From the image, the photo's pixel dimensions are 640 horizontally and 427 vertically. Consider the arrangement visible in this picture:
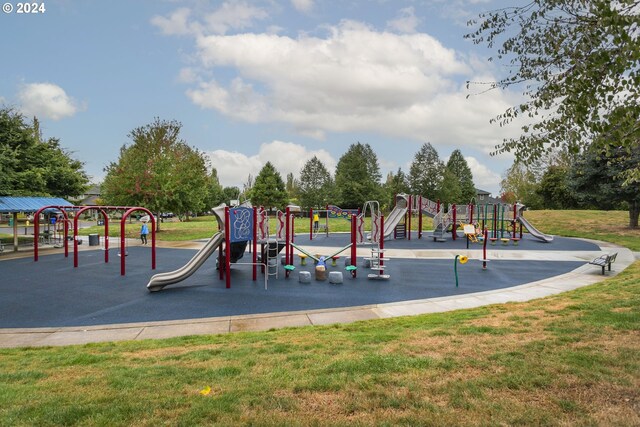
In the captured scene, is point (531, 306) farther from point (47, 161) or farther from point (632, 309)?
point (47, 161)

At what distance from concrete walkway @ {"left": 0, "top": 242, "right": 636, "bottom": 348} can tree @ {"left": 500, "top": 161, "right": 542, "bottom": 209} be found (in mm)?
62877

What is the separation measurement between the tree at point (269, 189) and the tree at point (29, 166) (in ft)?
151

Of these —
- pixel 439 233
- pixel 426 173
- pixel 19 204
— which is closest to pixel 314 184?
pixel 426 173

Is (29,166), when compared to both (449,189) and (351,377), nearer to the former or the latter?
(351,377)

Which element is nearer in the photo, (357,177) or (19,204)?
(19,204)

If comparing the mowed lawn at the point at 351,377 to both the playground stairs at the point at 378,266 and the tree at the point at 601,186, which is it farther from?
the tree at the point at 601,186

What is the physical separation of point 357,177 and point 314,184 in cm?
1004

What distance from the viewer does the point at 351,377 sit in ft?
15.4

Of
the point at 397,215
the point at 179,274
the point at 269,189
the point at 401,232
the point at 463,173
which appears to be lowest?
the point at 179,274

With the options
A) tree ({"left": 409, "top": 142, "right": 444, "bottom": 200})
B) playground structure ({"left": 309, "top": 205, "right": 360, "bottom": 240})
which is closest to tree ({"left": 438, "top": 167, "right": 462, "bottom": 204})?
tree ({"left": 409, "top": 142, "right": 444, "bottom": 200})

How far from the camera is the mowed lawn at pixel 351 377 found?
3805mm

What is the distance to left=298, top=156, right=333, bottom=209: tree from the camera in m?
78.8

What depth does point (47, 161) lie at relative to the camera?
28188 mm

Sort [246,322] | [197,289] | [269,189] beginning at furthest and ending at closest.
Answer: [269,189] < [197,289] < [246,322]
